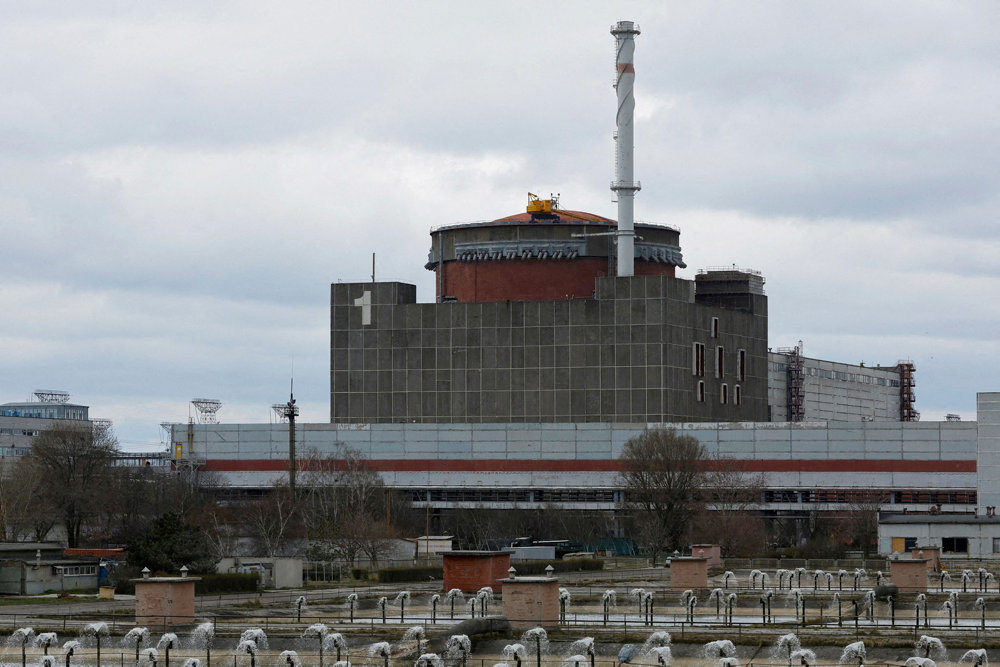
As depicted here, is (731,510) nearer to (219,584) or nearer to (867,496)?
(867,496)

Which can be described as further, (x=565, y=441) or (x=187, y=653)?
(x=565, y=441)

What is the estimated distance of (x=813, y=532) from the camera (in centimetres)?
14038

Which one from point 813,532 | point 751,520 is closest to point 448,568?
point 751,520

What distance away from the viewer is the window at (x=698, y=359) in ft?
521

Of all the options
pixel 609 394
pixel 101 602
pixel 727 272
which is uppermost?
pixel 727 272

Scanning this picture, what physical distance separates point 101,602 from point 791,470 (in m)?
81.4

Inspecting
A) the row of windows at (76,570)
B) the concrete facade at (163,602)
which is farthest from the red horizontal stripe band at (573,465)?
the concrete facade at (163,602)

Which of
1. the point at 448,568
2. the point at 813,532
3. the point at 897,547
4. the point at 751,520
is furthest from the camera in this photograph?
the point at 813,532

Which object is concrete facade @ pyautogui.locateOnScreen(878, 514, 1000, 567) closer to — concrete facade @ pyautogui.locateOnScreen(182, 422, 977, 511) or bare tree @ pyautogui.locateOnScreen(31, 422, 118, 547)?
concrete facade @ pyautogui.locateOnScreen(182, 422, 977, 511)

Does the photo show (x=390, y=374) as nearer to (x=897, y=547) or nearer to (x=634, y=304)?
(x=634, y=304)

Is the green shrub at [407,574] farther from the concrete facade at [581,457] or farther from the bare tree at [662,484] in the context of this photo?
the concrete facade at [581,457]

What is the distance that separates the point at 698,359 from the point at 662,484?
2776cm

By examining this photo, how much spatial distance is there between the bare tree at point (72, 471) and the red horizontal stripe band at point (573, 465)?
15779 millimetres

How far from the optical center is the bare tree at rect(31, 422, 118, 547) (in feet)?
438
